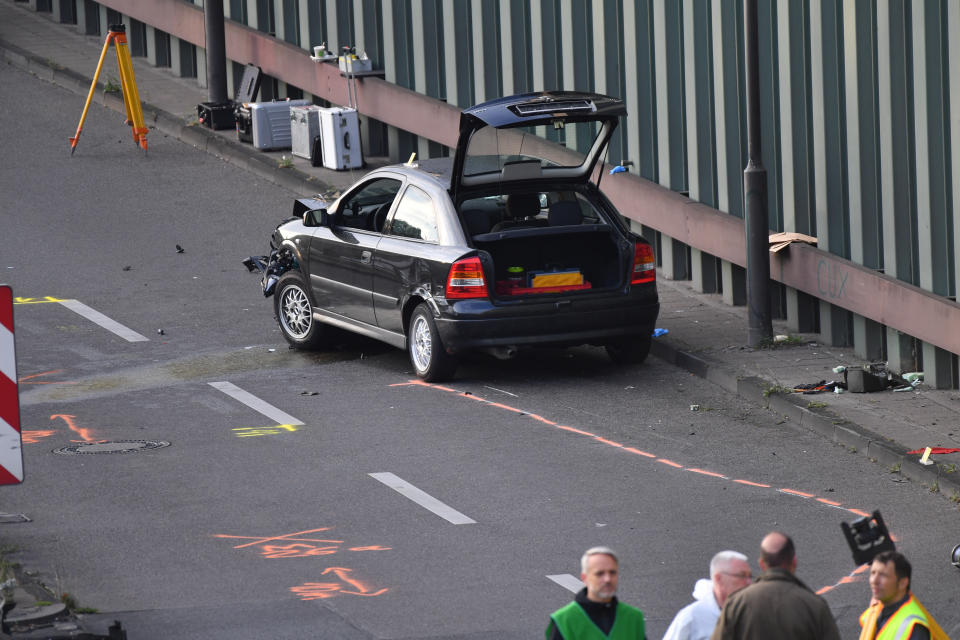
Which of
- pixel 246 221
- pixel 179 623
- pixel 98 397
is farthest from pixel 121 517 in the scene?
pixel 246 221

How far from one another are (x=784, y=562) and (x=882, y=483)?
17.9 ft

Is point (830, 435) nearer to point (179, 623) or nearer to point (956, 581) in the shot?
point (956, 581)

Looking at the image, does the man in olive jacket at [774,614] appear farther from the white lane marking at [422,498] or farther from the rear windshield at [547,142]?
the rear windshield at [547,142]

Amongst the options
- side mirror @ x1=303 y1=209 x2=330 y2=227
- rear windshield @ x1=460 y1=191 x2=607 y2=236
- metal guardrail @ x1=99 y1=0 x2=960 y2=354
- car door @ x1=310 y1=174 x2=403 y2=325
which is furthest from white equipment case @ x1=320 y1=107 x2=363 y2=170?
rear windshield @ x1=460 y1=191 x2=607 y2=236

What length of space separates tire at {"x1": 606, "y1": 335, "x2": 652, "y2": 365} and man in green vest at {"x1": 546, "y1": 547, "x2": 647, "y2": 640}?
28.2ft

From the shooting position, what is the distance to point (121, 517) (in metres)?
11.5

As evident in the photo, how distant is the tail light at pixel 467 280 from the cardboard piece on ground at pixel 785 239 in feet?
10.8

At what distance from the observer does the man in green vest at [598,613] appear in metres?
6.82

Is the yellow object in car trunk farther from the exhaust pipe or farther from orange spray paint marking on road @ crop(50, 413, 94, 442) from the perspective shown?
orange spray paint marking on road @ crop(50, 413, 94, 442)

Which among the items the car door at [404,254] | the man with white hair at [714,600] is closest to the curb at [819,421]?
the car door at [404,254]

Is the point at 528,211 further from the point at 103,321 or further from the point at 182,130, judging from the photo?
the point at 182,130

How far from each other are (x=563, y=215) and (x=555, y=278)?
562 mm

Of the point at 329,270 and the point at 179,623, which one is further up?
the point at 329,270

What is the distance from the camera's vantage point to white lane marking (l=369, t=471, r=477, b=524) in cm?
1138
